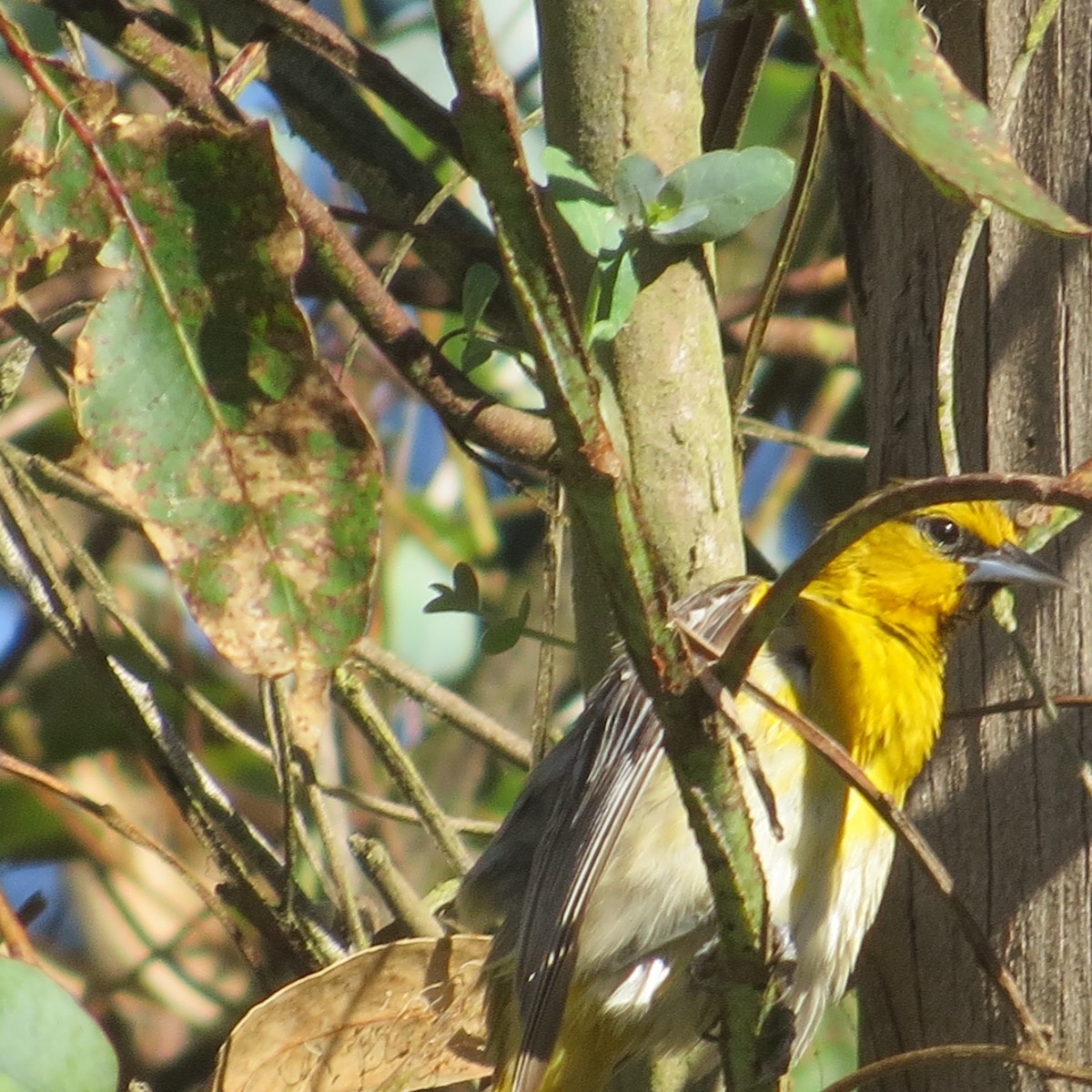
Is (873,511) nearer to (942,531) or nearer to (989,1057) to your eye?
(989,1057)

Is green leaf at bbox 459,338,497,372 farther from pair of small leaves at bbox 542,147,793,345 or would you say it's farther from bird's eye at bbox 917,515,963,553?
bird's eye at bbox 917,515,963,553

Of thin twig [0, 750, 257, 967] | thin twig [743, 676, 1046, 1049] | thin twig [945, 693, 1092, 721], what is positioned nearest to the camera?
thin twig [743, 676, 1046, 1049]

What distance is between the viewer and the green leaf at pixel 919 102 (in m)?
1.10

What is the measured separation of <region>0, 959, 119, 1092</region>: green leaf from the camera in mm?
1935

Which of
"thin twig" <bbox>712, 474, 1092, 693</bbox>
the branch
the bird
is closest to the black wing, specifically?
the bird

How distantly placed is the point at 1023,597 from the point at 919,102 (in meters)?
1.41

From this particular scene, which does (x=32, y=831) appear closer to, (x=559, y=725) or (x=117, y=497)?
(x=559, y=725)

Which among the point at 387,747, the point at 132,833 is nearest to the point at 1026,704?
the point at 387,747

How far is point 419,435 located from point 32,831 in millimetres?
2053

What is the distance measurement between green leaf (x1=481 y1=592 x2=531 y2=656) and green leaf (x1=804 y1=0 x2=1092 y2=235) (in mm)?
1616

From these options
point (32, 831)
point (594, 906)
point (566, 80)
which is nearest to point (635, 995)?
point (594, 906)

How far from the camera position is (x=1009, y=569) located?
97.7 inches

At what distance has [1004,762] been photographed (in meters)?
2.35

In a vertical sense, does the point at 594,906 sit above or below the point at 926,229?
below
